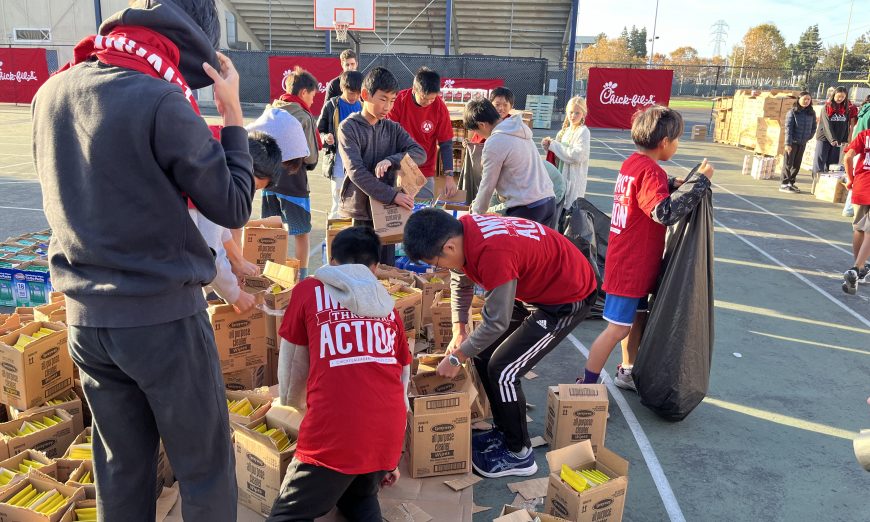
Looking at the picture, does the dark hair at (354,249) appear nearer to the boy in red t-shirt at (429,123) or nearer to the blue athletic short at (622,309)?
the blue athletic short at (622,309)

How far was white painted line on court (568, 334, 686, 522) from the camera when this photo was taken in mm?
3338

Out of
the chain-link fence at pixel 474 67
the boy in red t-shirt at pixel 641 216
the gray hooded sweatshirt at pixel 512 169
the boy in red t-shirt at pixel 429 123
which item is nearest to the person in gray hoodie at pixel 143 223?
the boy in red t-shirt at pixel 641 216

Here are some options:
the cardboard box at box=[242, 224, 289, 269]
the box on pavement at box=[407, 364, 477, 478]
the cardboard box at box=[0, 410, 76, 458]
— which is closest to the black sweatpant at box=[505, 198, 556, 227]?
the cardboard box at box=[242, 224, 289, 269]

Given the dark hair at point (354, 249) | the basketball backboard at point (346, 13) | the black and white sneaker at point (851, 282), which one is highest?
the basketball backboard at point (346, 13)

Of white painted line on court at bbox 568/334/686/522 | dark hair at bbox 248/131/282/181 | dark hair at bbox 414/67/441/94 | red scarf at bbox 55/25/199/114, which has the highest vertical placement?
dark hair at bbox 414/67/441/94

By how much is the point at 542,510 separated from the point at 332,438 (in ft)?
4.44

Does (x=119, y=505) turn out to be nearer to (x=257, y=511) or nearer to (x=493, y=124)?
(x=257, y=511)

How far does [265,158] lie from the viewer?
336 centimetres

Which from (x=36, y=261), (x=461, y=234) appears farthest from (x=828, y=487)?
(x=36, y=261)

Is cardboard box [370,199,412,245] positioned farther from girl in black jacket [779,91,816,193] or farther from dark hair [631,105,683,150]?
girl in black jacket [779,91,816,193]

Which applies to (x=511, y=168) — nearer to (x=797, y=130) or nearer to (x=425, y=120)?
(x=425, y=120)

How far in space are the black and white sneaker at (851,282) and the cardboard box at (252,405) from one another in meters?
6.35

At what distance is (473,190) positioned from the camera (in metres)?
7.04

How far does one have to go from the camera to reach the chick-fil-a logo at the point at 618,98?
2111 cm
